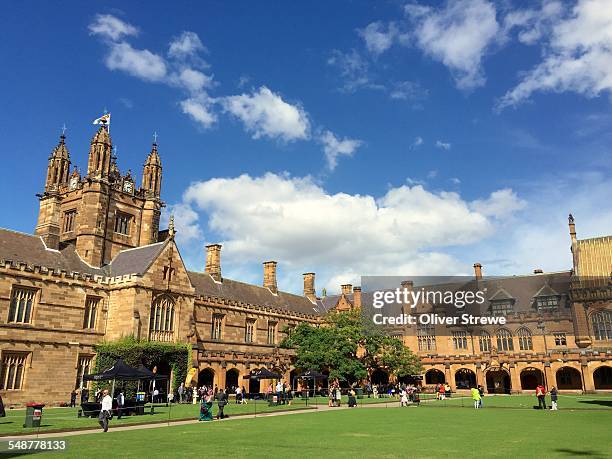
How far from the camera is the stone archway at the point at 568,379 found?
175ft

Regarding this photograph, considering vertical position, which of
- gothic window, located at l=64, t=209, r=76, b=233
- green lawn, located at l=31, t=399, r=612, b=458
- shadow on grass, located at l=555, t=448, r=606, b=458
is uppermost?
gothic window, located at l=64, t=209, r=76, b=233

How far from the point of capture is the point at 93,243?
44.2 m

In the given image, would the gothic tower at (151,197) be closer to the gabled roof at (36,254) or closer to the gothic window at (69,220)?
the gothic window at (69,220)

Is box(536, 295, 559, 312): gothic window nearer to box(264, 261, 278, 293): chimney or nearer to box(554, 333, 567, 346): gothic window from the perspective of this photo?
box(554, 333, 567, 346): gothic window

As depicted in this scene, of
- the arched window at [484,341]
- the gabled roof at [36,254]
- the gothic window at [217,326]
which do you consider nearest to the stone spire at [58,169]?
the gabled roof at [36,254]

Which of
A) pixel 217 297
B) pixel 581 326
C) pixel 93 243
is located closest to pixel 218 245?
pixel 217 297

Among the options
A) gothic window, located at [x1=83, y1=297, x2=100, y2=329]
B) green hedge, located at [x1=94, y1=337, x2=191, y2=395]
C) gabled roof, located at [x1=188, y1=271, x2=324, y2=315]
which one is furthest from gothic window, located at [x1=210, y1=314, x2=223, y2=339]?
gothic window, located at [x1=83, y1=297, x2=100, y2=329]

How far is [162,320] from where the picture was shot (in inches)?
1565

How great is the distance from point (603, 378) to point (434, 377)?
1708 cm

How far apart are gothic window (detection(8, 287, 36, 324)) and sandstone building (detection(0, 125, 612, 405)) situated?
7cm

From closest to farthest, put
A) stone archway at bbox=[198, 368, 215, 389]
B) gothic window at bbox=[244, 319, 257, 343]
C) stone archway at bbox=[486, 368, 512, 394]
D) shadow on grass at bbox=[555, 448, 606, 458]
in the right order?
shadow on grass at bbox=[555, 448, 606, 458] < stone archway at bbox=[198, 368, 215, 389] < gothic window at bbox=[244, 319, 257, 343] < stone archway at bbox=[486, 368, 512, 394]

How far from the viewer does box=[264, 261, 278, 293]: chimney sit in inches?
2344

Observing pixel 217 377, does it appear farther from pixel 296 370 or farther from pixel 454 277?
pixel 454 277

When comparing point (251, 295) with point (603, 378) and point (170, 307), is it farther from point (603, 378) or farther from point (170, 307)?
point (603, 378)
